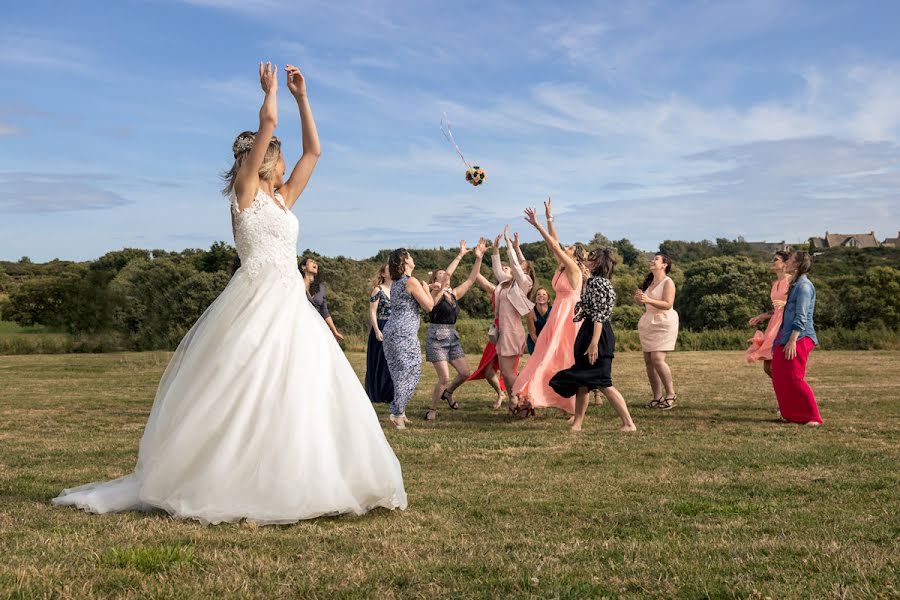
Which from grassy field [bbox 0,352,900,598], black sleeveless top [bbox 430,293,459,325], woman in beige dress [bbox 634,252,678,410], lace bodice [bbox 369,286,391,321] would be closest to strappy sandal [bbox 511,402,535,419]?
grassy field [bbox 0,352,900,598]

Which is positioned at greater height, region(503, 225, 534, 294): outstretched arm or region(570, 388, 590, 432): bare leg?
region(503, 225, 534, 294): outstretched arm

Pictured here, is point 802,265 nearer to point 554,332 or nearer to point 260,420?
point 554,332

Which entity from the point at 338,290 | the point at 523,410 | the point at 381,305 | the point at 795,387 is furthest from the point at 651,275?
the point at 338,290

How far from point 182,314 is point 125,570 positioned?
97.4 ft

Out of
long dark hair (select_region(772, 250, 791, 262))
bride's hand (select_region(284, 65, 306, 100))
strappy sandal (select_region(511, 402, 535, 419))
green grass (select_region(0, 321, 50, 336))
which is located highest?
bride's hand (select_region(284, 65, 306, 100))

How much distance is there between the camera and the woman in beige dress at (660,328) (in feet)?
43.2

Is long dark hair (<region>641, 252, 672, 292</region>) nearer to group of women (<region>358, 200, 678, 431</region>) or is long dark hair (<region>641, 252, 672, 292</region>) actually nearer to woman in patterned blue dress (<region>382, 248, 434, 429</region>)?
group of women (<region>358, 200, 678, 431</region>)

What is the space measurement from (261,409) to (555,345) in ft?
21.7

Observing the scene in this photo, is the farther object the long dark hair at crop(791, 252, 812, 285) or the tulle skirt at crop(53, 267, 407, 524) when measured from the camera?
the long dark hair at crop(791, 252, 812, 285)

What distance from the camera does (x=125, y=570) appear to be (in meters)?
4.24

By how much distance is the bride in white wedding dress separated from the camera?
17.5 feet

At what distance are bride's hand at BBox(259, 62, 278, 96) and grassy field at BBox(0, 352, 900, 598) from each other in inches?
111

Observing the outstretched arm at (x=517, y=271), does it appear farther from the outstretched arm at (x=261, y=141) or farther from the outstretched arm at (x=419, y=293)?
the outstretched arm at (x=261, y=141)

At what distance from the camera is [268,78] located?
559 centimetres
